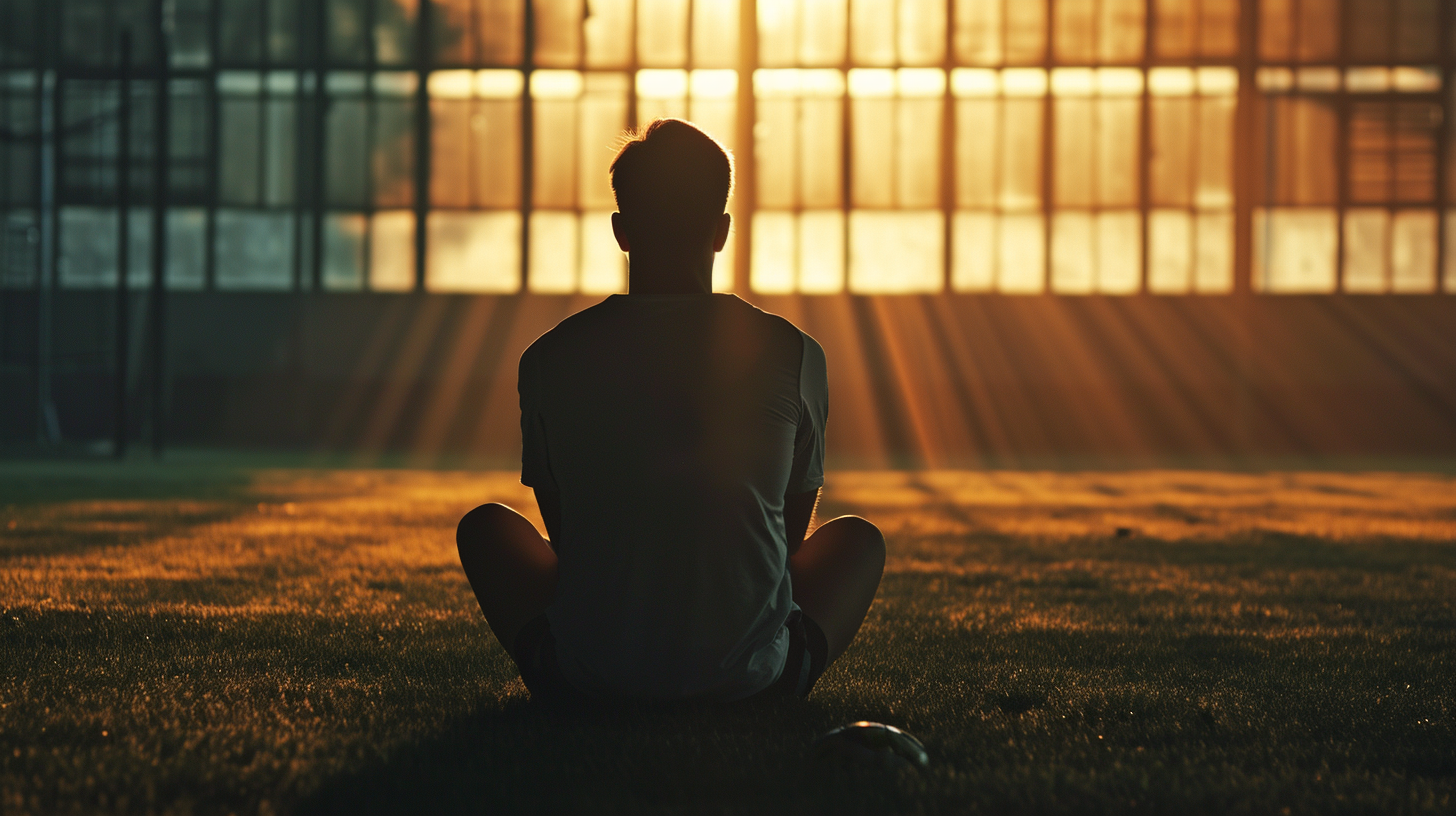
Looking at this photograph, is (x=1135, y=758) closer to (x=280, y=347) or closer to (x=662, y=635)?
(x=662, y=635)

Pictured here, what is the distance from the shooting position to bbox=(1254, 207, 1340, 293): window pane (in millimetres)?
29453

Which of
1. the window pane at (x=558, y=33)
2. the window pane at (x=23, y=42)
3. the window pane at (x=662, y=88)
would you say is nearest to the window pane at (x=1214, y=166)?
the window pane at (x=662, y=88)

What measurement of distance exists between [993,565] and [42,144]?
27.9 m

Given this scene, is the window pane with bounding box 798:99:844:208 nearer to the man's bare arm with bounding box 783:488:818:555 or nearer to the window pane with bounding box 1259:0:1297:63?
the window pane with bounding box 1259:0:1297:63

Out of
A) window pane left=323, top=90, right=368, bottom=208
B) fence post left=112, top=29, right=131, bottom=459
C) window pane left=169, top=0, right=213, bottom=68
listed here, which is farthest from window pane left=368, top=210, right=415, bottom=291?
fence post left=112, top=29, right=131, bottom=459

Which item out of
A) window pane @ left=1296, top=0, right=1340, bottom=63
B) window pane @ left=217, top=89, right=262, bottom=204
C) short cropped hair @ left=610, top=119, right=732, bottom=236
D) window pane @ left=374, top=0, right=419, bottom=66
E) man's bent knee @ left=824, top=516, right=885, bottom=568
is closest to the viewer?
short cropped hair @ left=610, top=119, right=732, bottom=236

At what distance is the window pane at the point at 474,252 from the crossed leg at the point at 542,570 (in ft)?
90.9

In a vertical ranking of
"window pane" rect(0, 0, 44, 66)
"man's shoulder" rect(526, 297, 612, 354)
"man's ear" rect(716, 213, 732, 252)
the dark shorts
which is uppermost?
"window pane" rect(0, 0, 44, 66)

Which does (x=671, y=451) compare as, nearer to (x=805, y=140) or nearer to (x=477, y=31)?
(x=805, y=140)

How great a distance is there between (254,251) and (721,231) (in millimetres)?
30210

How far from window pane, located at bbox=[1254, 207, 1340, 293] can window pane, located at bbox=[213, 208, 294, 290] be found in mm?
22510

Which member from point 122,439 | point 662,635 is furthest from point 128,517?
point 122,439

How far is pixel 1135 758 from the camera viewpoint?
9.52 ft

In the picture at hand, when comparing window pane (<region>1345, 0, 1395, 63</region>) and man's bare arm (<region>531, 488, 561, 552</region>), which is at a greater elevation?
window pane (<region>1345, 0, 1395, 63</region>)
